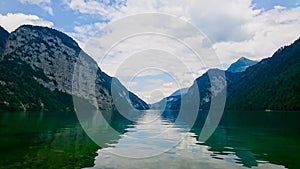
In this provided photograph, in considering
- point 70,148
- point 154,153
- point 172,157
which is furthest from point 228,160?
point 70,148

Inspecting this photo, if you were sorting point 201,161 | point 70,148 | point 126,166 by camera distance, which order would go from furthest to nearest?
1. point 70,148
2. point 201,161
3. point 126,166

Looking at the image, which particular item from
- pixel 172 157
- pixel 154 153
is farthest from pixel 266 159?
pixel 154 153

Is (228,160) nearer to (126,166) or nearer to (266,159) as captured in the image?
(266,159)

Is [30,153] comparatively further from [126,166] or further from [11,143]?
[126,166]

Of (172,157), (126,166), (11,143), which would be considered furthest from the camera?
(11,143)

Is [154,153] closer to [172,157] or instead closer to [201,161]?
[172,157]

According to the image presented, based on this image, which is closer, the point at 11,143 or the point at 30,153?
the point at 30,153

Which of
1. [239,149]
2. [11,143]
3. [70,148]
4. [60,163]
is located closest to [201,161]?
[239,149]

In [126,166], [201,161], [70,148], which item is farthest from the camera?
[70,148]

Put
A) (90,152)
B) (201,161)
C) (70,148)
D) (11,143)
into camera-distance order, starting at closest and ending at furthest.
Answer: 1. (201,161)
2. (90,152)
3. (70,148)
4. (11,143)

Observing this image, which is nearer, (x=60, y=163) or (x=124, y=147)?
(x=60, y=163)
